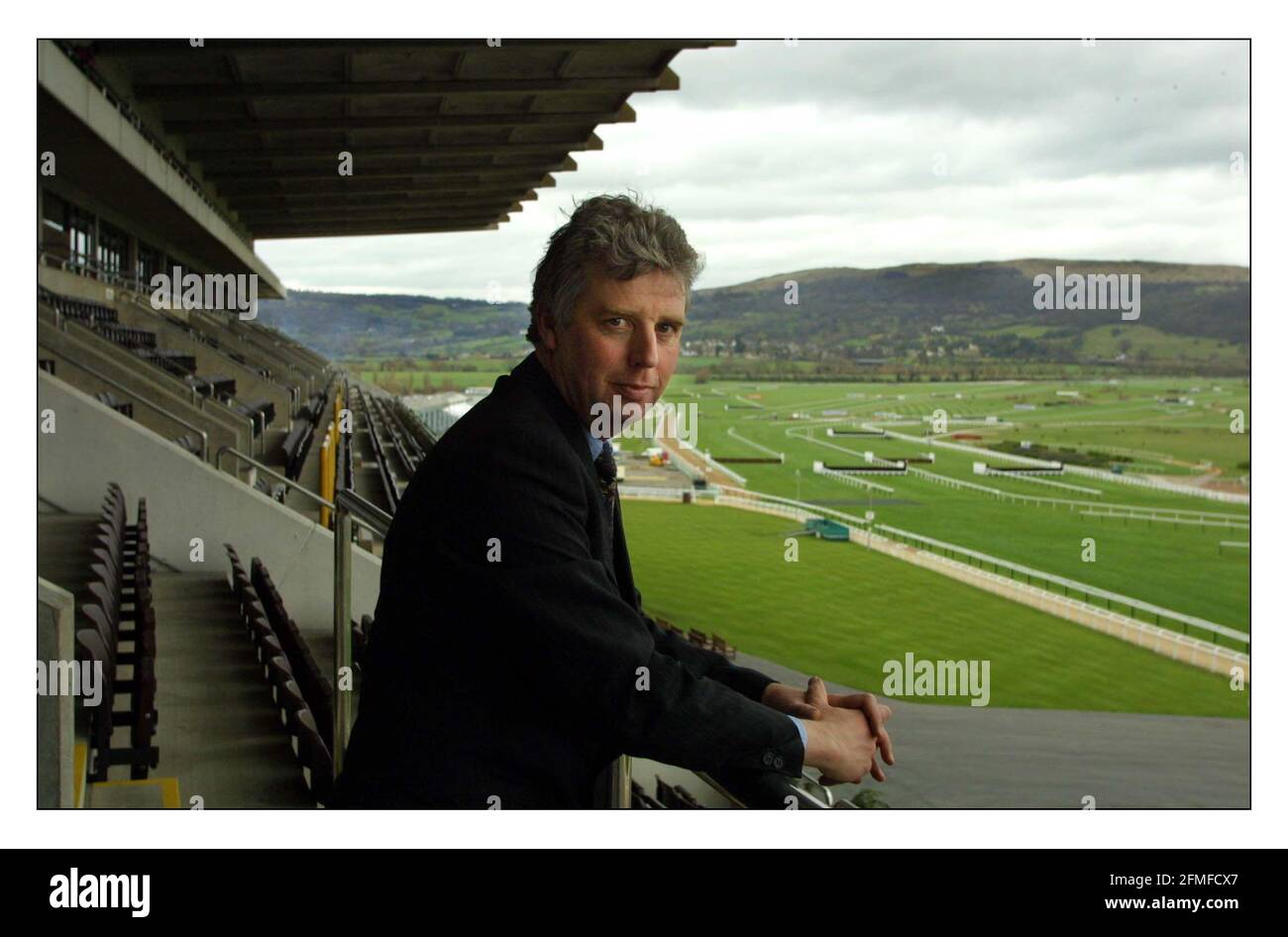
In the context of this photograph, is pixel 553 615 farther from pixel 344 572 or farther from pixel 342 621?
pixel 342 621

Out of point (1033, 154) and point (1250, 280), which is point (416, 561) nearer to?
point (1250, 280)

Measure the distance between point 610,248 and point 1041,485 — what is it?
124 ft

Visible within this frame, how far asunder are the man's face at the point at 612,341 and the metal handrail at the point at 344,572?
65cm

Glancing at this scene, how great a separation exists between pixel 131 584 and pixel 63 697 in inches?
97.0

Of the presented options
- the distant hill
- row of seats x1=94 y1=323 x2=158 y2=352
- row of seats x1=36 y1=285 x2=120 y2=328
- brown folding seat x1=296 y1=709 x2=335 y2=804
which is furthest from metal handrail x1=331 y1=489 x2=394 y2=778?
the distant hill

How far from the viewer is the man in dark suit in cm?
93

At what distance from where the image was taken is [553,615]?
3.03ft

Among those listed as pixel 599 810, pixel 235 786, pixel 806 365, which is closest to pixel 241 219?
pixel 806 365

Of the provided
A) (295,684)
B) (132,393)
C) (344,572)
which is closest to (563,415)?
(344,572)

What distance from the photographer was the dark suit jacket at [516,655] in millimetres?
931

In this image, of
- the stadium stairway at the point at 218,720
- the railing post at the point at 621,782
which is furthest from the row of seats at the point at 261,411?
the railing post at the point at 621,782

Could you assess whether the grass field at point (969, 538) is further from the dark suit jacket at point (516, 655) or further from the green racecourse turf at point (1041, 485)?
the dark suit jacket at point (516, 655)
